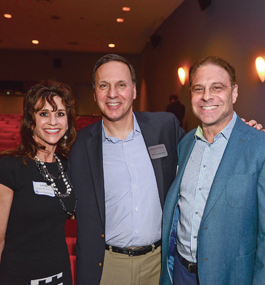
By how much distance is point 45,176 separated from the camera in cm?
158

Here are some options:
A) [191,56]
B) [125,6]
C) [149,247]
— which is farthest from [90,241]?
[125,6]

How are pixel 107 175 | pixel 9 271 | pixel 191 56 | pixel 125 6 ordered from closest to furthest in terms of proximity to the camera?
1. pixel 9 271
2. pixel 107 175
3. pixel 191 56
4. pixel 125 6

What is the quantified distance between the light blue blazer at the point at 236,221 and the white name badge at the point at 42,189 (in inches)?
35.1

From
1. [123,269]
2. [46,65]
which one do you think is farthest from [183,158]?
[46,65]

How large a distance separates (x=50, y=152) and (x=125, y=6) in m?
5.93

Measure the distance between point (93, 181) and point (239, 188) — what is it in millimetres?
863

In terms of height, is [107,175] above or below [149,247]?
above

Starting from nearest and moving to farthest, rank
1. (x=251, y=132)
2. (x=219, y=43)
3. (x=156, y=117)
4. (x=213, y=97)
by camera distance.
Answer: (x=251, y=132) < (x=213, y=97) < (x=156, y=117) < (x=219, y=43)

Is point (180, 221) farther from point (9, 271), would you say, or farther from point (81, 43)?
point (81, 43)

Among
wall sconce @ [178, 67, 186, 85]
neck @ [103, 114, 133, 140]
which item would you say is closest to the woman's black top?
neck @ [103, 114, 133, 140]

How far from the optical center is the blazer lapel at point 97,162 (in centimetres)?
159

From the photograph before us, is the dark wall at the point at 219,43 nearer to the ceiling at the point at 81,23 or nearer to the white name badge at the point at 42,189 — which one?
the ceiling at the point at 81,23

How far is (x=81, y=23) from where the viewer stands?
25.9 feet

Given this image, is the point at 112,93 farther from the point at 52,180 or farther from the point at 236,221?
the point at 236,221
